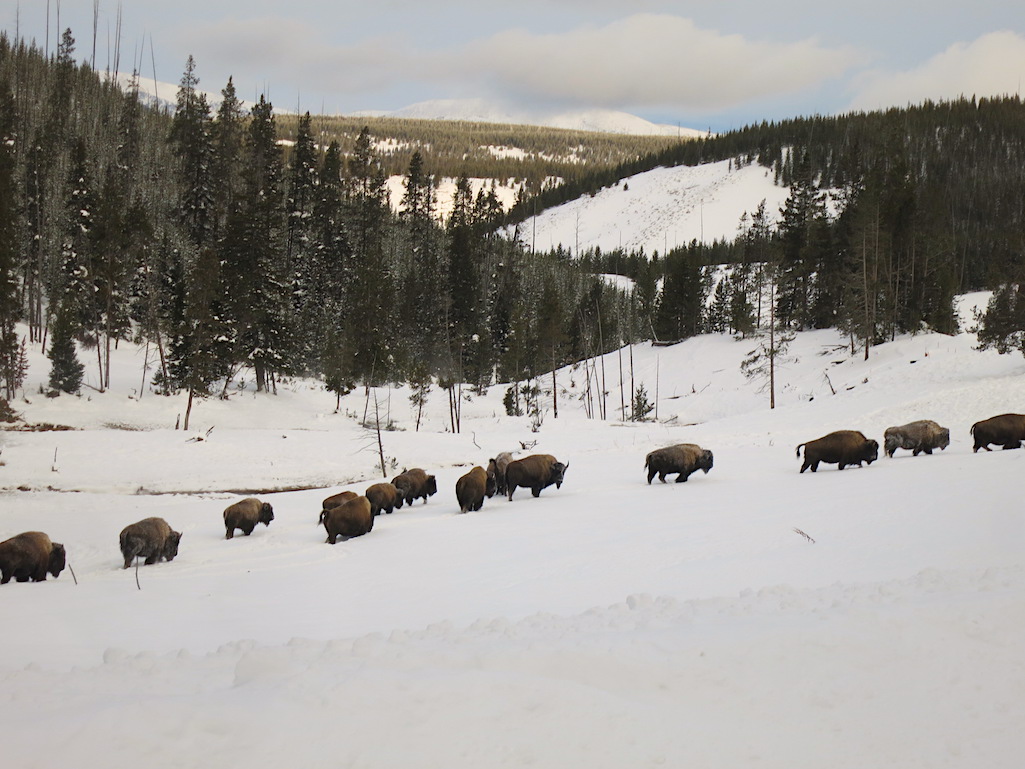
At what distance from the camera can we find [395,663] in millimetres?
5367

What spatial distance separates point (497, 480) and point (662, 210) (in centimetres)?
16609

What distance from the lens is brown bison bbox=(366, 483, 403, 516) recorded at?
16.7 meters

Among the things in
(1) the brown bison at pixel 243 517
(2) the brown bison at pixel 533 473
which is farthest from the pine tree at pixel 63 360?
(2) the brown bison at pixel 533 473

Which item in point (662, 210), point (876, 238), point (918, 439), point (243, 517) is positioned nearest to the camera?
point (243, 517)

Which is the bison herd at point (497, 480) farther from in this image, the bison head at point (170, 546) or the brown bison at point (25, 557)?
the brown bison at point (25, 557)

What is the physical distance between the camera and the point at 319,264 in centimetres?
6488

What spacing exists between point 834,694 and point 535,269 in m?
109

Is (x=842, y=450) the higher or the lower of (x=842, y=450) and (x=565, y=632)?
the higher

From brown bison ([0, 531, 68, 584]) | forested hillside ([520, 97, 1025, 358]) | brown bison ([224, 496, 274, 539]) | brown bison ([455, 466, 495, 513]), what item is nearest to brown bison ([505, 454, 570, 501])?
brown bison ([455, 466, 495, 513])

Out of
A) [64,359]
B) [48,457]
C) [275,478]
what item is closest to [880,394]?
[275,478]

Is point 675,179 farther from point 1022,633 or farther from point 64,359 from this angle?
point 1022,633

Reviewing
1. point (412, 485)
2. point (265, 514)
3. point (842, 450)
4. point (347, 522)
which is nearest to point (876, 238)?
point (842, 450)

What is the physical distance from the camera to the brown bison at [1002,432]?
55.9 ft

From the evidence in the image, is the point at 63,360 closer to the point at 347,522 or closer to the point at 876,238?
the point at 347,522
